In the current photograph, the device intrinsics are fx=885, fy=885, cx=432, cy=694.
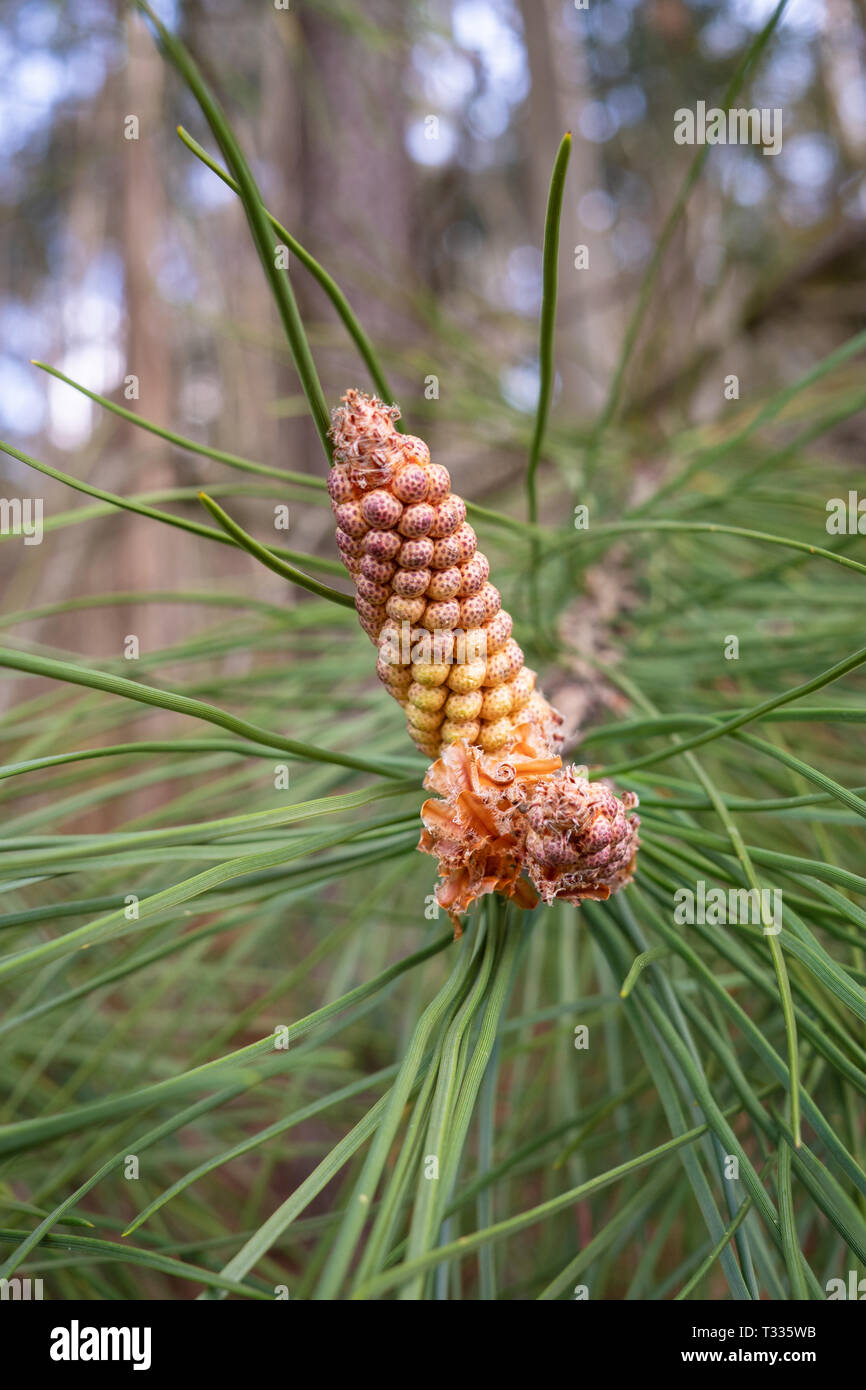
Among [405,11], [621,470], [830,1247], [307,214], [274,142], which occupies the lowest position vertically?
[830,1247]

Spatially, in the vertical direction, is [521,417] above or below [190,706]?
above

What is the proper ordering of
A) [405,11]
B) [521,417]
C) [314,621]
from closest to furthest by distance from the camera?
[314,621] → [521,417] → [405,11]

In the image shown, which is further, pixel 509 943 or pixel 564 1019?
pixel 564 1019

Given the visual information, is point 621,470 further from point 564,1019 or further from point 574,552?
point 564,1019

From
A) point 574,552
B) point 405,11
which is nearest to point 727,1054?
point 574,552

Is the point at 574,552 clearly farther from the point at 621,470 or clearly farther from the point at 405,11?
the point at 405,11

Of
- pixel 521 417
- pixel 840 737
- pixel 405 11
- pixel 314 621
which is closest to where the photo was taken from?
pixel 314 621

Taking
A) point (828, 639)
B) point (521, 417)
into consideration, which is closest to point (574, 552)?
point (828, 639)
